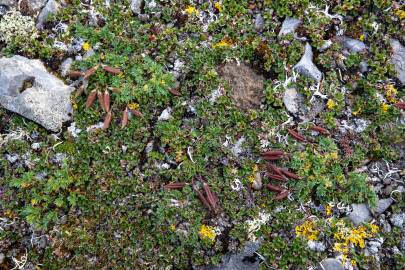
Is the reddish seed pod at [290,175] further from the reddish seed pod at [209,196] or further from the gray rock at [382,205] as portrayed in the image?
the gray rock at [382,205]

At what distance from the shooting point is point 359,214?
6.30 metres

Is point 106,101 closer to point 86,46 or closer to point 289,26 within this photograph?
point 86,46

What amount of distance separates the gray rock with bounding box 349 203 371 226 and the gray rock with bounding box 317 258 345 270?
0.66m

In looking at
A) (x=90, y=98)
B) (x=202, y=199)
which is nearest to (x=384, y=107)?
(x=202, y=199)

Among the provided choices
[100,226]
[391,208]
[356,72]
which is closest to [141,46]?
[100,226]

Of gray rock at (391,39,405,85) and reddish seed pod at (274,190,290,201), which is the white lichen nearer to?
reddish seed pod at (274,190,290,201)

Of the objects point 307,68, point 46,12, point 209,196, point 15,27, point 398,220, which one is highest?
point 46,12

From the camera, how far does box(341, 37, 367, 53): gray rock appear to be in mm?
6812

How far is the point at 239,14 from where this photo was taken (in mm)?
6902

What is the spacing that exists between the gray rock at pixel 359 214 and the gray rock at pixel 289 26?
293cm

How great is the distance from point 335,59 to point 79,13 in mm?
4216

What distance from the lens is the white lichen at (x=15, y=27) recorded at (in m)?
6.59

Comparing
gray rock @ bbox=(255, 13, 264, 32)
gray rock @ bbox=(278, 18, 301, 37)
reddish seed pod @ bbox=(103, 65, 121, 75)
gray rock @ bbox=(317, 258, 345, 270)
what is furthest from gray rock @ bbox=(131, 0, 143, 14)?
gray rock @ bbox=(317, 258, 345, 270)

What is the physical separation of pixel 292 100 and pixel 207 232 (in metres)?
2.44
